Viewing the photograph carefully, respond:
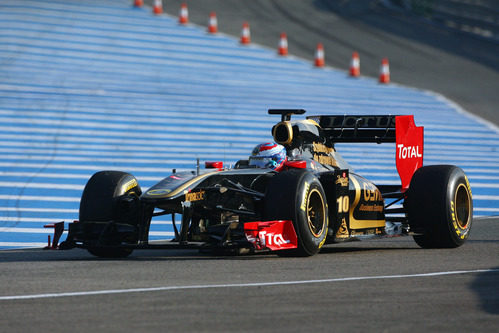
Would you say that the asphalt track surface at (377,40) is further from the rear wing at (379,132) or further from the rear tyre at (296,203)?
the rear tyre at (296,203)

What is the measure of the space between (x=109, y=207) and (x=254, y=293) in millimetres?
3334

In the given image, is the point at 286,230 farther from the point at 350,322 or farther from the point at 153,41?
the point at 153,41

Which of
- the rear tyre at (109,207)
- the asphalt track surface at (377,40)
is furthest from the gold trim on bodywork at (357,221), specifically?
the asphalt track surface at (377,40)

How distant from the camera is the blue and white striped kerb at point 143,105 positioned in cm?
1553

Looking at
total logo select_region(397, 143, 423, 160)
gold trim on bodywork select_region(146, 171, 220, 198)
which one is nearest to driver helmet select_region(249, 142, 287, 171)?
gold trim on bodywork select_region(146, 171, 220, 198)

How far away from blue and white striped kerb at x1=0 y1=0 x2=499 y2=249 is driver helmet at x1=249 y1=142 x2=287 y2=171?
273 centimetres

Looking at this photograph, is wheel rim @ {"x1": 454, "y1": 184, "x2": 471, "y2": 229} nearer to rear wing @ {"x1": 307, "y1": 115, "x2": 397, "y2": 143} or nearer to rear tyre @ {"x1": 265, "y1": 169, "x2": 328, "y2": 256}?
rear wing @ {"x1": 307, "y1": 115, "x2": 397, "y2": 143}

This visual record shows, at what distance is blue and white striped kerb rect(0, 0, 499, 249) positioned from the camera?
51.0 ft

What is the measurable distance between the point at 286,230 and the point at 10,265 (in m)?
2.55

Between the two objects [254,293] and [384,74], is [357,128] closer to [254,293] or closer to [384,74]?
[254,293]

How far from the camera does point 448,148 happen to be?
1947cm

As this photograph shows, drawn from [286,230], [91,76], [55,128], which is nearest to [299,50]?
[91,76]

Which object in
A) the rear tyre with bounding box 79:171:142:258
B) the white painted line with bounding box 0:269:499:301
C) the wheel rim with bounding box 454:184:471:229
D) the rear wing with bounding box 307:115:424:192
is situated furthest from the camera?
the rear wing with bounding box 307:115:424:192

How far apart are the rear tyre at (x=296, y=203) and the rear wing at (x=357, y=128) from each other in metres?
2.32
